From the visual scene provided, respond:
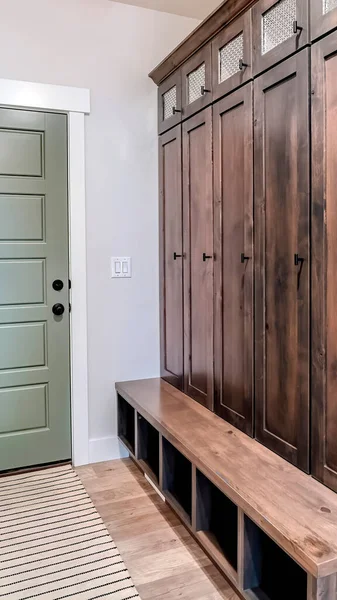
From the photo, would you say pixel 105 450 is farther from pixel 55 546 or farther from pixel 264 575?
pixel 264 575

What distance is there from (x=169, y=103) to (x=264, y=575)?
2.37 metres

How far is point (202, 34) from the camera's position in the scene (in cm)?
216

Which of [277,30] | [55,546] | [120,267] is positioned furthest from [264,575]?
[277,30]

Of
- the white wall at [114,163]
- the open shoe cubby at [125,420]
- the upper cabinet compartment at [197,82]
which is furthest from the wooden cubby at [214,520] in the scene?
the upper cabinet compartment at [197,82]

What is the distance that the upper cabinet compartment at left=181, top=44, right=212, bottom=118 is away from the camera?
2.19m

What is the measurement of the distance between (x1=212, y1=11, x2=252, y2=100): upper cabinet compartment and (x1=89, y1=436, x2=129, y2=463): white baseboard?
6.57 ft

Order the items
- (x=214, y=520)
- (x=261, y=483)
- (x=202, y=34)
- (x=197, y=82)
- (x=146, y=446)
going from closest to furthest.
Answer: (x=261, y=483) → (x=214, y=520) → (x=202, y=34) → (x=197, y=82) → (x=146, y=446)

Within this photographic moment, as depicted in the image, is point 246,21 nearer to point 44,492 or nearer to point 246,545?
point 246,545

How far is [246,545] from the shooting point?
1465 mm

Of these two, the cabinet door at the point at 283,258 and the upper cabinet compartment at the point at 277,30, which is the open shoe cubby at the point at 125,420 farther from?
the upper cabinet compartment at the point at 277,30

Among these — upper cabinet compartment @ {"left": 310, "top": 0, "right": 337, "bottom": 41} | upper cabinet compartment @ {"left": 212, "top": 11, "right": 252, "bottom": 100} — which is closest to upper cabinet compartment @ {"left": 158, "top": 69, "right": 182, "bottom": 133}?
upper cabinet compartment @ {"left": 212, "top": 11, "right": 252, "bottom": 100}

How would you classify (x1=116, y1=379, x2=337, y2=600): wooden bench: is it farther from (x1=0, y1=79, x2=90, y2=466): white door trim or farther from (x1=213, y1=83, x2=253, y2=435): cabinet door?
(x1=0, y1=79, x2=90, y2=466): white door trim

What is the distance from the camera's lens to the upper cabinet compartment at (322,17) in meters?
1.42

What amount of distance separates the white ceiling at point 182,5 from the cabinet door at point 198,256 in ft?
2.75
